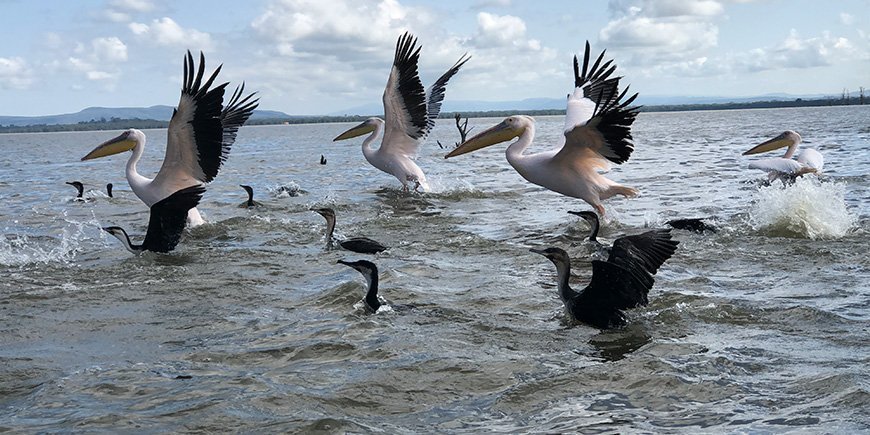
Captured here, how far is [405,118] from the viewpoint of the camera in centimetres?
1284

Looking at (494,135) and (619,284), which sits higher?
(494,135)

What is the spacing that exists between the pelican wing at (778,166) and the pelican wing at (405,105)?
460 cm

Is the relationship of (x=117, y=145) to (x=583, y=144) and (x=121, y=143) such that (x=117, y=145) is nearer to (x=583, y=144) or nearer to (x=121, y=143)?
(x=121, y=143)

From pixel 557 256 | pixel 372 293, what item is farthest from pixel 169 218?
pixel 557 256

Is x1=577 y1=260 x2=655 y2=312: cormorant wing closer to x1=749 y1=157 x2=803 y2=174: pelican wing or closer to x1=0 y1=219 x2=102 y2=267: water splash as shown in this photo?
x1=0 y1=219 x2=102 y2=267: water splash

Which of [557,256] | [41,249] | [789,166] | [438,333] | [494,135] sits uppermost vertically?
[494,135]

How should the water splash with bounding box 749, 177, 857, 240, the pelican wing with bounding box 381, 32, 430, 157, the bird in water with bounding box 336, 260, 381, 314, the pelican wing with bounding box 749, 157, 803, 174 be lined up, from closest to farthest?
the bird in water with bounding box 336, 260, 381, 314
the water splash with bounding box 749, 177, 857, 240
the pelican wing with bounding box 749, 157, 803, 174
the pelican wing with bounding box 381, 32, 430, 157

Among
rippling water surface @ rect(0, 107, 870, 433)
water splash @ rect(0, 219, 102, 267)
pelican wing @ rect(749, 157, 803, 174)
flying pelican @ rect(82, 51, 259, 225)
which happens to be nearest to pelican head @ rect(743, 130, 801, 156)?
pelican wing @ rect(749, 157, 803, 174)

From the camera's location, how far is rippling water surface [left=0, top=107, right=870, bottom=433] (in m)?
3.75

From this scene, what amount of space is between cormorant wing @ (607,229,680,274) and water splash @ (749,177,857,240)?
10.1 feet

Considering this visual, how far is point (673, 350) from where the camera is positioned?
14.8 ft

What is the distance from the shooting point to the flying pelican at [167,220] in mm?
7418

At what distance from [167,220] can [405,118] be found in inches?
227

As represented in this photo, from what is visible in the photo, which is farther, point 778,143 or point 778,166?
point 778,143
